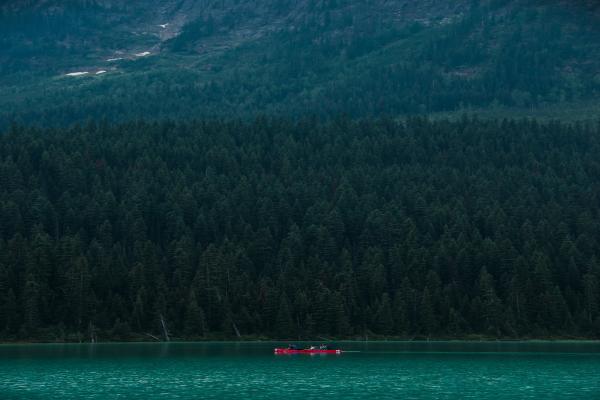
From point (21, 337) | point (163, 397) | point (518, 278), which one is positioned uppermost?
point (518, 278)

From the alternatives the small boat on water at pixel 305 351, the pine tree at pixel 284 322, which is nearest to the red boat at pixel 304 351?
the small boat on water at pixel 305 351

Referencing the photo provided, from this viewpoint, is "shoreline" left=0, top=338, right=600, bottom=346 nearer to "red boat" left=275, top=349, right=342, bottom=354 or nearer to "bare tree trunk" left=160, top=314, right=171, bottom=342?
"bare tree trunk" left=160, top=314, right=171, bottom=342

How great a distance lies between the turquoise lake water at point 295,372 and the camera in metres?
96.7

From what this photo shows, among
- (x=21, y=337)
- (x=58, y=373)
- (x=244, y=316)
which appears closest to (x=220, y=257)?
(x=244, y=316)

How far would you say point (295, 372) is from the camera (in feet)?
398

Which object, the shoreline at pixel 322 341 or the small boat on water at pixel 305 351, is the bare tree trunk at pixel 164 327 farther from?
the small boat on water at pixel 305 351

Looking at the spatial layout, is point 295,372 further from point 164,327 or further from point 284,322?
point 164,327

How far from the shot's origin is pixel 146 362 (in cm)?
13400

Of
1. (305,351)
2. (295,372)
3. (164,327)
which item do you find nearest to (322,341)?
(305,351)

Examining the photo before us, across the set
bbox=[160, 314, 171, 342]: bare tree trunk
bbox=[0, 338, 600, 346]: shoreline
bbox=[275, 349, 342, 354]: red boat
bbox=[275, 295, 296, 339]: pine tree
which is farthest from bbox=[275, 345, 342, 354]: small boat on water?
bbox=[160, 314, 171, 342]: bare tree trunk

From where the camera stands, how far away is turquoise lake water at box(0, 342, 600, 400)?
96.7 metres

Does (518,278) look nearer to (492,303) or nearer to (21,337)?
(492,303)

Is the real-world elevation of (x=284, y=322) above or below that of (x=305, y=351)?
above

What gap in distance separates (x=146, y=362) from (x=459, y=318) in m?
74.8
